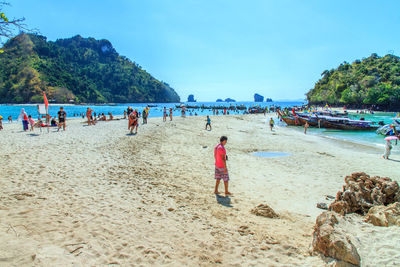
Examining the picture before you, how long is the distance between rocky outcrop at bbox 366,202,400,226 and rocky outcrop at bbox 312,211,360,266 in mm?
1186

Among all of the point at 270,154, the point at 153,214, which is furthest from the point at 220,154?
the point at 270,154

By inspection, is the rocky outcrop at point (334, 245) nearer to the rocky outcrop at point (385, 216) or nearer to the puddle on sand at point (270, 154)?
the rocky outcrop at point (385, 216)

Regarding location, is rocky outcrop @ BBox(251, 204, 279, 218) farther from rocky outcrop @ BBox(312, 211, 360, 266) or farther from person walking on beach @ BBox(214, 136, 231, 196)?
rocky outcrop @ BBox(312, 211, 360, 266)

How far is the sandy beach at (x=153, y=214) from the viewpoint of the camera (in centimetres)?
367

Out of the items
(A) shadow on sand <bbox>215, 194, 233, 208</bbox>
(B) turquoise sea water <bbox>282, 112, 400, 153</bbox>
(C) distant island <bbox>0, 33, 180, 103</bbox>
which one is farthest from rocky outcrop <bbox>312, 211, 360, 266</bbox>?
(C) distant island <bbox>0, 33, 180, 103</bbox>

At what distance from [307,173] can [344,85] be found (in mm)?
103580

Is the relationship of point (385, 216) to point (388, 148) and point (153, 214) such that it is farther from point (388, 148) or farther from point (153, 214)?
point (388, 148)

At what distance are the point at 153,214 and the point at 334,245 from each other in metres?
3.42

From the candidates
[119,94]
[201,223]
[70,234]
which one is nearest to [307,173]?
[201,223]

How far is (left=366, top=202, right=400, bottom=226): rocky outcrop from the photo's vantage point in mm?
4574

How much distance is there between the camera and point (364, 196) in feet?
18.9

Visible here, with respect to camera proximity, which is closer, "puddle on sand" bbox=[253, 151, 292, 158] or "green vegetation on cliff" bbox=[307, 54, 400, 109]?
"puddle on sand" bbox=[253, 151, 292, 158]

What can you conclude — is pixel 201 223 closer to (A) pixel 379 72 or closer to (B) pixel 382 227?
(B) pixel 382 227

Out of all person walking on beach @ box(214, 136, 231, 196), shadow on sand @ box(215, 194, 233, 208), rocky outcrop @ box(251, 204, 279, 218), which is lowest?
shadow on sand @ box(215, 194, 233, 208)
